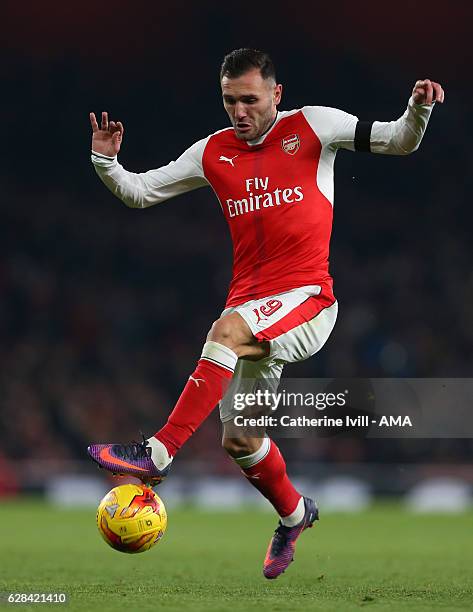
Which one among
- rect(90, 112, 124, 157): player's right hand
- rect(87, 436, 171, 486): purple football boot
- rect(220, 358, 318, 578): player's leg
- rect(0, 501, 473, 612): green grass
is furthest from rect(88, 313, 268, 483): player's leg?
rect(90, 112, 124, 157): player's right hand

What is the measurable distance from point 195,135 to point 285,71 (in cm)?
203

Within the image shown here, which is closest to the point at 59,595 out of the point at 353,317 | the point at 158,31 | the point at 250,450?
the point at 250,450

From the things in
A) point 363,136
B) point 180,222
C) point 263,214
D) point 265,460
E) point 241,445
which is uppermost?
point 363,136

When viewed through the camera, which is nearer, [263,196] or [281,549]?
[263,196]

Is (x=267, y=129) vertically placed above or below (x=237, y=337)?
above

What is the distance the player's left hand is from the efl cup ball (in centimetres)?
230

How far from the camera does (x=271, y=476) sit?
606cm

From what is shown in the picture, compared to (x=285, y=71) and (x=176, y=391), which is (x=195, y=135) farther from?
(x=176, y=391)

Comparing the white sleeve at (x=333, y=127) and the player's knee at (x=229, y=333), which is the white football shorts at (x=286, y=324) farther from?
the white sleeve at (x=333, y=127)

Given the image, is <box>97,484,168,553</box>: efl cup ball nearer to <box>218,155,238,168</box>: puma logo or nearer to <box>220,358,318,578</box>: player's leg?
<box>220,358,318,578</box>: player's leg

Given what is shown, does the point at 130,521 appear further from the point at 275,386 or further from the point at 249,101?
the point at 249,101

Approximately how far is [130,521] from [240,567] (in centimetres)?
217
